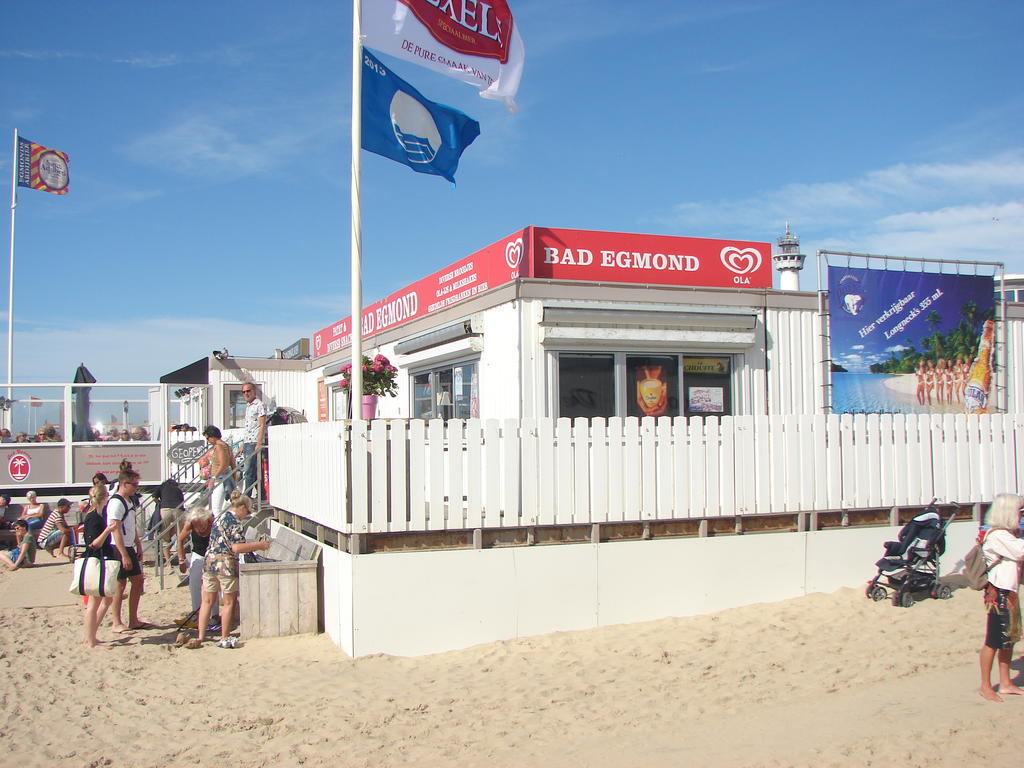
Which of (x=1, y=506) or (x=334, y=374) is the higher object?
(x=334, y=374)

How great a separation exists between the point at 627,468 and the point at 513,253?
3.83 meters

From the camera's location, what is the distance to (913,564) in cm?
870

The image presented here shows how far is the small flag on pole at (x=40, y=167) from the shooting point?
2795 centimetres

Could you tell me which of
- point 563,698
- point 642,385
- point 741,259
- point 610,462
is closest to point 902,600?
point 610,462

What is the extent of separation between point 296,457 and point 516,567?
3.16 metres

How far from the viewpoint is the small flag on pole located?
2795 cm

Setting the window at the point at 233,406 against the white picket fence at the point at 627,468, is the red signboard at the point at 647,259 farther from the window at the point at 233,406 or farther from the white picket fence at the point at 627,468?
the window at the point at 233,406

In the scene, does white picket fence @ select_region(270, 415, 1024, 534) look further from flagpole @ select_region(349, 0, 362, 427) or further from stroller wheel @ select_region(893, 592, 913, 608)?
stroller wheel @ select_region(893, 592, 913, 608)

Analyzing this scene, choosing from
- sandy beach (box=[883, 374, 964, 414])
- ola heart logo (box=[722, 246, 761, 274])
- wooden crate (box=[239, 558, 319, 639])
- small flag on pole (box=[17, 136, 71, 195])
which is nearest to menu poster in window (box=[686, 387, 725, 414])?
ola heart logo (box=[722, 246, 761, 274])

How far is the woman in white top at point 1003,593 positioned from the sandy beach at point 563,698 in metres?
0.22

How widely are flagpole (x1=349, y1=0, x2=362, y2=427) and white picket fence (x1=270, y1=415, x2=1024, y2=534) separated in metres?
0.57

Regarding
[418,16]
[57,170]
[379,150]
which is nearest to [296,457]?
[379,150]

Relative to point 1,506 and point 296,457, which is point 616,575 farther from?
point 1,506

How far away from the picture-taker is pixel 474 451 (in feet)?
25.7
